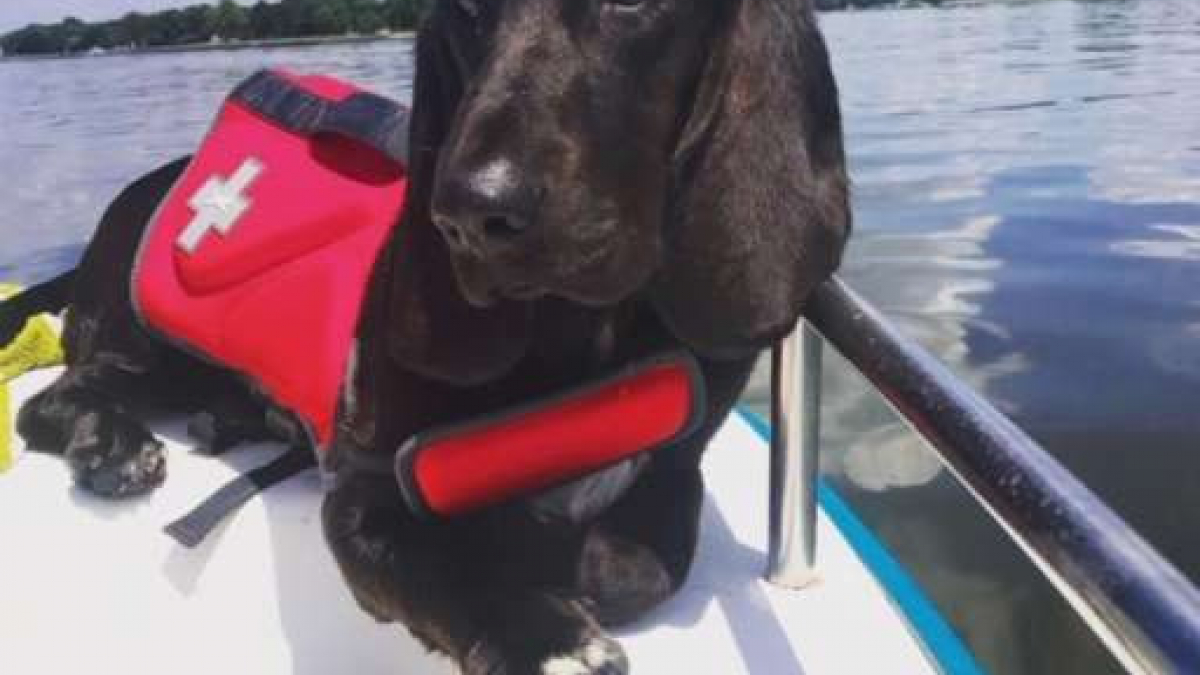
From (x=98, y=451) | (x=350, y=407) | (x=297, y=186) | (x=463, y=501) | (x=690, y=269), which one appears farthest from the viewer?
(x=297, y=186)

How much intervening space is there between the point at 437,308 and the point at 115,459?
97 cm

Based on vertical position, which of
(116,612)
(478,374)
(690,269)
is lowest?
(116,612)

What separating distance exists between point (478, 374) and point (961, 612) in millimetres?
1696

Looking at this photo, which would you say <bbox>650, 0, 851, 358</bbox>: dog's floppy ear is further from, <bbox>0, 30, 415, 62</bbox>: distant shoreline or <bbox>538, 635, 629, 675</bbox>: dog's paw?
<bbox>0, 30, 415, 62</bbox>: distant shoreline

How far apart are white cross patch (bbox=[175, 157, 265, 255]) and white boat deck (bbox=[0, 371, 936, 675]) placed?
1.87 ft

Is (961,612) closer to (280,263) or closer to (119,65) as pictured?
(280,263)

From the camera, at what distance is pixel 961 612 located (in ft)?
9.35

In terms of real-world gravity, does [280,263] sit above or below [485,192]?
below

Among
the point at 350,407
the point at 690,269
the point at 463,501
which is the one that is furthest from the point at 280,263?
the point at 690,269

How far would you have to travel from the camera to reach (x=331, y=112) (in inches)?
98.3

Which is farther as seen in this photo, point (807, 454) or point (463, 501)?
point (807, 454)

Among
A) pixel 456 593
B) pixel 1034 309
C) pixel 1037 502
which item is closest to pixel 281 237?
pixel 456 593

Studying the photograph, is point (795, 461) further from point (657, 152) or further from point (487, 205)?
point (487, 205)

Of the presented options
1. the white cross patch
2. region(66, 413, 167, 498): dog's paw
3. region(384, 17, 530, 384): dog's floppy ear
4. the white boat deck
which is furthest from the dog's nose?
the white cross patch
